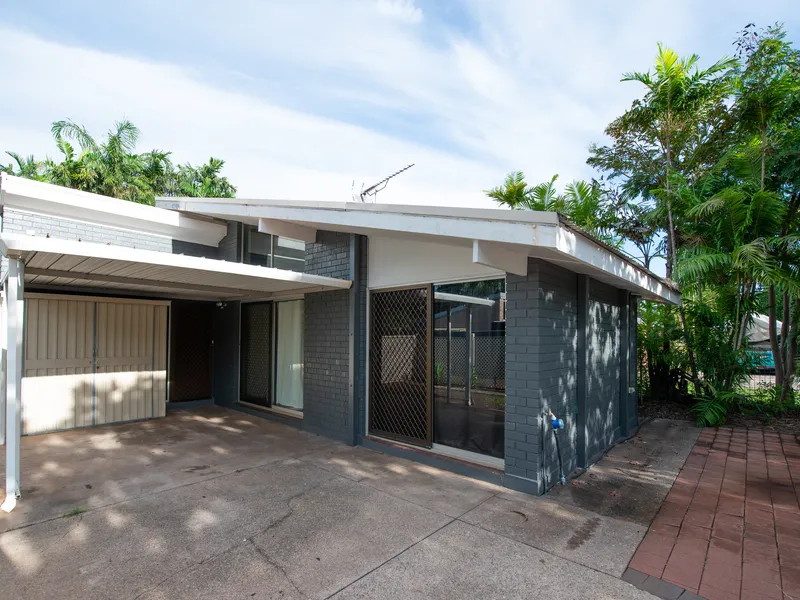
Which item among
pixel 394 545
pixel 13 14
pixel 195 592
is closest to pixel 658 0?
pixel 394 545

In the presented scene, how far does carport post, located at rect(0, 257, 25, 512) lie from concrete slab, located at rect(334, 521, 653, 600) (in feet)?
10.7

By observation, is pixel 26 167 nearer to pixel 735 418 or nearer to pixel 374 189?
pixel 374 189

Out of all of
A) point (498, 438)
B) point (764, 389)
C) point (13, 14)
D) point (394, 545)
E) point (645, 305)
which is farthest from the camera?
point (645, 305)

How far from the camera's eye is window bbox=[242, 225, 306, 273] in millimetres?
7156

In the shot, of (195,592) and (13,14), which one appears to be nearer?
(195,592)

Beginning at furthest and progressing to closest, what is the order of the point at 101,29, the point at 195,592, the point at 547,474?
1. the point at 101,29
2. the point at 547,474
3. the point at 195,592

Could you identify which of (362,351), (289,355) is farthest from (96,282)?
(362,351)

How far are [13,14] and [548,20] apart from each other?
25.1ft

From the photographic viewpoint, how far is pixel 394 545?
10.2ft

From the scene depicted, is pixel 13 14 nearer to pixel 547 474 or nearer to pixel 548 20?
pixel 548 20

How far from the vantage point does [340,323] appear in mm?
6012

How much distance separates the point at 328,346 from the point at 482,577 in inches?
157

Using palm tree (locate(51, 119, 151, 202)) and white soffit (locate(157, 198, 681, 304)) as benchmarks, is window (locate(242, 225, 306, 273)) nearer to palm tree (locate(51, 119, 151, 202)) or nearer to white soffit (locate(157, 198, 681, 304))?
white soffit (locate(157, 198, 681, 304))

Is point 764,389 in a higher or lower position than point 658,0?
lower
